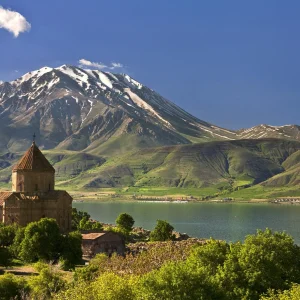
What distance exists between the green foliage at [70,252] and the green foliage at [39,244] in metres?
1.15

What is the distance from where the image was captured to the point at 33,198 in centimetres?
5950

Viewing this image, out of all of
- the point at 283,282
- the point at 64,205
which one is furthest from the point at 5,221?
the point at 283,282

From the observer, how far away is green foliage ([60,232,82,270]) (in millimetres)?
45625

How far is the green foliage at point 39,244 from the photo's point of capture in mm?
48375

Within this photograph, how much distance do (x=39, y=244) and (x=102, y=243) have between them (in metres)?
8.61

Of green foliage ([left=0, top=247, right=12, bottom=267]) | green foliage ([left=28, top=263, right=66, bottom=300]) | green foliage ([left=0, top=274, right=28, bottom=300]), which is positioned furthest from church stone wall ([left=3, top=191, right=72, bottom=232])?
green foliage ([left=0, top=274, right=28, bottom=300])

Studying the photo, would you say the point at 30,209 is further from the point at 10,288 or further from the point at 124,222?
the point at 10,288

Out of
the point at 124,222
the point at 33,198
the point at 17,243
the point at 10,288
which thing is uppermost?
the point at 33,198

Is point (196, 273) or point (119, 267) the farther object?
point (119, 267)

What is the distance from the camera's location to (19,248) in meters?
A: 50.0

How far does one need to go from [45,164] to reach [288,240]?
34.9 metres

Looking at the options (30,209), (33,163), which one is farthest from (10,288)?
(33,163)

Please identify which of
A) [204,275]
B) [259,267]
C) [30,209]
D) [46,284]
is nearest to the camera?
[204,275]

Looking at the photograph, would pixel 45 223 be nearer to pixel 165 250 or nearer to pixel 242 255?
pixel 165 250
